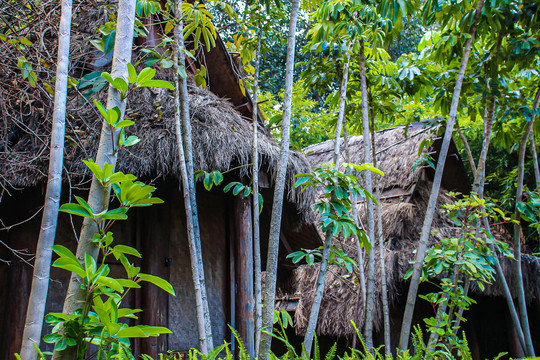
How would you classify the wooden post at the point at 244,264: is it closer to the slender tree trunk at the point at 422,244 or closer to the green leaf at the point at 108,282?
the slender tree trunk at the point at 422,244

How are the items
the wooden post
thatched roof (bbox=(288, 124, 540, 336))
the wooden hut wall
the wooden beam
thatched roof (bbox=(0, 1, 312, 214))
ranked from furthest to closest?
thatched roof (bbox=(288, 124, 540, 336)), the wooden beam, the wooden post, the wooden hut wall, thatched roof (bbox=(0, 1, 312, 214))

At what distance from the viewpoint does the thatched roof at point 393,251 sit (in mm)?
5453

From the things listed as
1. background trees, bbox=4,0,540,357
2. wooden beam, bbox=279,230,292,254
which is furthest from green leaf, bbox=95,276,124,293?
wooden beam, bbox=279,230,292,254

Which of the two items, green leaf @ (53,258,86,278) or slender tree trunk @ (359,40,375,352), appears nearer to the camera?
green leaf @ (53,258,86,278)

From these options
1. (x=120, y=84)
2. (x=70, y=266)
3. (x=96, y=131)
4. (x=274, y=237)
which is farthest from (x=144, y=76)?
(x=96, y=131)

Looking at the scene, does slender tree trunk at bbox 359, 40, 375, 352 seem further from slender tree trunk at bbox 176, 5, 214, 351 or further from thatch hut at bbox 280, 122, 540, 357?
thatch hut at bbox 280, 122, 540, 357

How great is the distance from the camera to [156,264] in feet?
11.2

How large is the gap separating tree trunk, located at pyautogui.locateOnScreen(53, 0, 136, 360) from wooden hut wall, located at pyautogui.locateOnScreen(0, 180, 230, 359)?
87.1 inches

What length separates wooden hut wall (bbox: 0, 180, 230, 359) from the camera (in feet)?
10.1

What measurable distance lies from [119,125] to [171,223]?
2682 mm

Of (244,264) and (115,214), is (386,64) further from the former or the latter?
(115,214)

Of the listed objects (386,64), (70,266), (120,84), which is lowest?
(70,266)

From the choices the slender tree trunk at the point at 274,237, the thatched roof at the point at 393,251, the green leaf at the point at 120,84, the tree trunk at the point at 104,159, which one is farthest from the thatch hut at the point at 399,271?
the green leaf at the point at 120,84

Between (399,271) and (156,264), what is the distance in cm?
304
